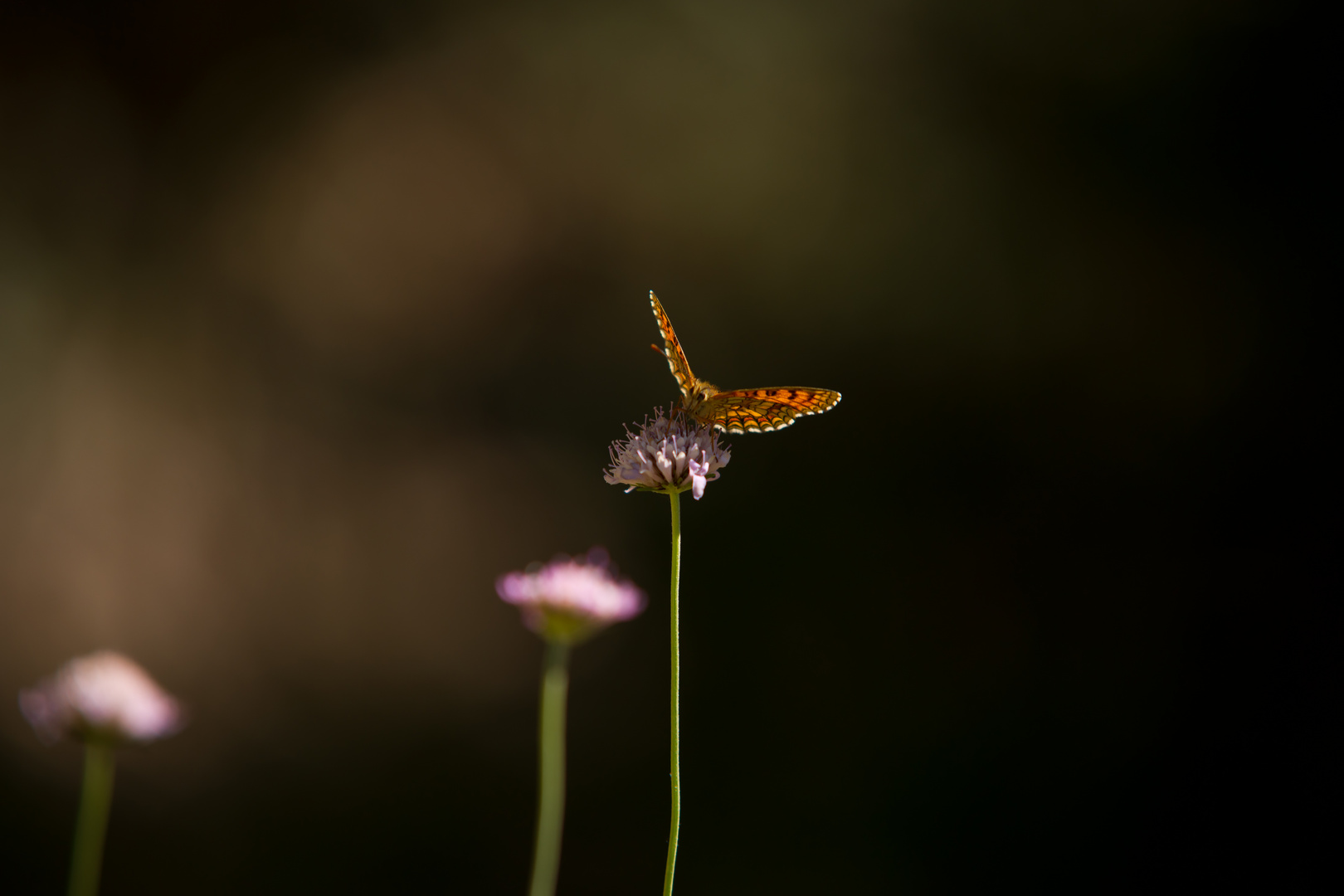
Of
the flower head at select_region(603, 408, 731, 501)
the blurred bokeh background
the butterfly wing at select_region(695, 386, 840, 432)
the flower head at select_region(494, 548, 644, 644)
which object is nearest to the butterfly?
the butterfly wing at select_region(695, 386, 840, 432)

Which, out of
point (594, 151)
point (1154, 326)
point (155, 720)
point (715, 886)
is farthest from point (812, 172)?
point (155, 720)

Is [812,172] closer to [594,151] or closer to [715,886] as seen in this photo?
[594,151]

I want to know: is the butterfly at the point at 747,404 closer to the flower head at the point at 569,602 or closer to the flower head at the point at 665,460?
the flower head at the point at 665,460

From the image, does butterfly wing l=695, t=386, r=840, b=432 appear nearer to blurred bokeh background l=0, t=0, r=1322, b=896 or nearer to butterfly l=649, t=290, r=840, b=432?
butterfly l=649, t=290, r=840, b=432

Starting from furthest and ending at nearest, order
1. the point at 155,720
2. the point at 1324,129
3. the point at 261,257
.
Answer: the point at 261,257, the point at 1324,129, the point at 155,720

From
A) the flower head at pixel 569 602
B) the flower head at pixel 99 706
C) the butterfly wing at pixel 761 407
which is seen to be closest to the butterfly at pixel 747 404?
the butterfly wing at pixel 761 407

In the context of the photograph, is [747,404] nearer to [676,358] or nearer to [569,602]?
[676,358]
